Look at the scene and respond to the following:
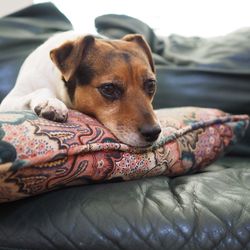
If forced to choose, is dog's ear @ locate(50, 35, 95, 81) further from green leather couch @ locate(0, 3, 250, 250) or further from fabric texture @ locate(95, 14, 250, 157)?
fabric texture @ locate(95, 14, 250, 157)

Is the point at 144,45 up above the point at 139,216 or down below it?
above

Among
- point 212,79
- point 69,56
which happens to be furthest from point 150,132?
point 212,79

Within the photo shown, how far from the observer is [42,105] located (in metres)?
0.99

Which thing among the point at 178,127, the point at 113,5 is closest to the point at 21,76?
the point at 178,127

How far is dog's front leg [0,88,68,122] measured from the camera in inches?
36.1

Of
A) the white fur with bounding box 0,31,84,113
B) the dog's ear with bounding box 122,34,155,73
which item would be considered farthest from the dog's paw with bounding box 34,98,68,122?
the dog's ear with bounding box 122,34,155,73

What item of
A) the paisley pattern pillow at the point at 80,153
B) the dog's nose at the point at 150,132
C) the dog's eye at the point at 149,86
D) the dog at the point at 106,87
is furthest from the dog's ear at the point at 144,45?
the dog's nose at the point at 150,132

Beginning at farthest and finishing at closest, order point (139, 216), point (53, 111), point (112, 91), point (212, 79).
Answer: point (212, 79), point (112, 91), point (53, 111), point (139, 216)

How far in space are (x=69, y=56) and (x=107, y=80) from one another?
0.14 metres

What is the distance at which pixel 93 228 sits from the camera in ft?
2.39

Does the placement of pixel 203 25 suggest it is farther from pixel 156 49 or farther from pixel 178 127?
pixel 178 127

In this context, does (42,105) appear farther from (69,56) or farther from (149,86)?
(149,86)

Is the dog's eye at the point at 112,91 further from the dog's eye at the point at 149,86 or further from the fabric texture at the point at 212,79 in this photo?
the fabric texture at the point at 212,79

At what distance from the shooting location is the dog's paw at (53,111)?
91 centimetres
